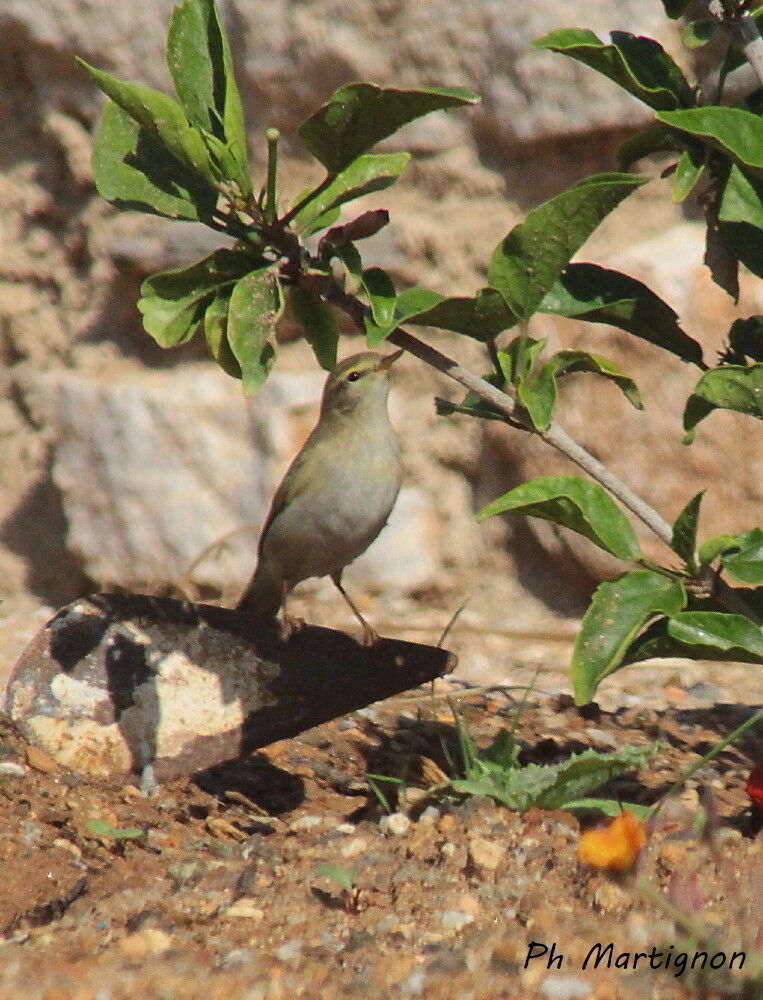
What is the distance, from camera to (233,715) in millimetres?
3088

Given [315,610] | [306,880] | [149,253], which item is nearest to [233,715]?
[306,880]

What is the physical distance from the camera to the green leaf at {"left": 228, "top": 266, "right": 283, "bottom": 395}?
2229 mm

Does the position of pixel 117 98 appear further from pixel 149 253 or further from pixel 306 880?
pixel 149 253

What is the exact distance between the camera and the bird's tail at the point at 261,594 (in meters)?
3.94

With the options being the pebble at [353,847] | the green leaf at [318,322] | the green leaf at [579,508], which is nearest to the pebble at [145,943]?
the pebble at [353,847]

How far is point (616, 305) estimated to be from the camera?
8.36 ft

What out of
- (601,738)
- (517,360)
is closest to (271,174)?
(517,360)

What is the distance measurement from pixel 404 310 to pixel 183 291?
406mm

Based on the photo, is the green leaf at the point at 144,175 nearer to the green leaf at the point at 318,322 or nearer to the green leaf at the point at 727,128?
the green leaf at the point at 318,322

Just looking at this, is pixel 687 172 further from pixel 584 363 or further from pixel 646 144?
pixel 584 363

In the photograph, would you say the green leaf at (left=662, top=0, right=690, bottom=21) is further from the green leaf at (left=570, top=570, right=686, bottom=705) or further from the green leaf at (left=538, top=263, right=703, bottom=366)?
the green leaf at (left=570, top=570, right=686, bottom=705)

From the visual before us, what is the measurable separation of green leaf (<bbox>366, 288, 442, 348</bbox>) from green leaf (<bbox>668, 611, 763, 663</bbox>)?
71cm

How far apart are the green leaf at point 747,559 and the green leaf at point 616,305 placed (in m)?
0.43

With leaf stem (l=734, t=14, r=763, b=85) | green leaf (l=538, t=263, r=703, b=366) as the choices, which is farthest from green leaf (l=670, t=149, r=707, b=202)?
green leaf (l=538, t=263, r=703, b=366)
